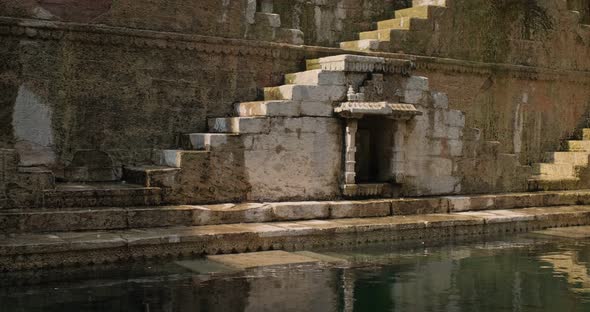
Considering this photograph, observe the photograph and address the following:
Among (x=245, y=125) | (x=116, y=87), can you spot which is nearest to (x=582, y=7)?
(x=245, y=125)

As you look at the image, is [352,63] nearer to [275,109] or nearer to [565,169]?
[275,109]

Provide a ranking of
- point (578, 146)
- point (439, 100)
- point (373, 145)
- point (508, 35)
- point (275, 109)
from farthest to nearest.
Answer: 1. point (578, 146)
2. point (508, 35)
3. point (373, 145)
4. point (439, 100)
5. point (275, 109)

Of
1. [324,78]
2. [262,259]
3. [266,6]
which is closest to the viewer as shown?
[262,259]

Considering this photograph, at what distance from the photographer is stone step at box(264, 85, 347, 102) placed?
391 inches

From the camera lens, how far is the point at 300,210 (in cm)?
964

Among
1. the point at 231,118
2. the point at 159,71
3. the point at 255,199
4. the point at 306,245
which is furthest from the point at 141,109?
the point at 306,245

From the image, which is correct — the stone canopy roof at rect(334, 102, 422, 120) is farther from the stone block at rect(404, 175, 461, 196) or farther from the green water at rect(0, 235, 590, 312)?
the green water at rect(0, 235, 590, 312)

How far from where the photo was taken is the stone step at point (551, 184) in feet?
40.7

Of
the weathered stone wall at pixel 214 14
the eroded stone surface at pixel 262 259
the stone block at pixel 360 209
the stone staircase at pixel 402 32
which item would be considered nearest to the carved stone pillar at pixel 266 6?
the weathered stone wall at pixel 214 14

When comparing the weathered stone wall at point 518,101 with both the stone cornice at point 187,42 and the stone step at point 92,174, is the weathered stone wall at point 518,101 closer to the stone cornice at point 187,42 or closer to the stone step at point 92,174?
the stone cornice at point 187,42

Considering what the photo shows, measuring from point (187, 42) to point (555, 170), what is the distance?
711 centimetres

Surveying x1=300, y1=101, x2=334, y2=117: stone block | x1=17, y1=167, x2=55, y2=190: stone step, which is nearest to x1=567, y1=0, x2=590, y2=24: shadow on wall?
x1=300, y1=101, x2=334, y2=117: stone block

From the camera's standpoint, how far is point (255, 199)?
31.9 feet

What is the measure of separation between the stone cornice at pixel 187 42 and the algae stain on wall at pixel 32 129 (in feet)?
2.41
